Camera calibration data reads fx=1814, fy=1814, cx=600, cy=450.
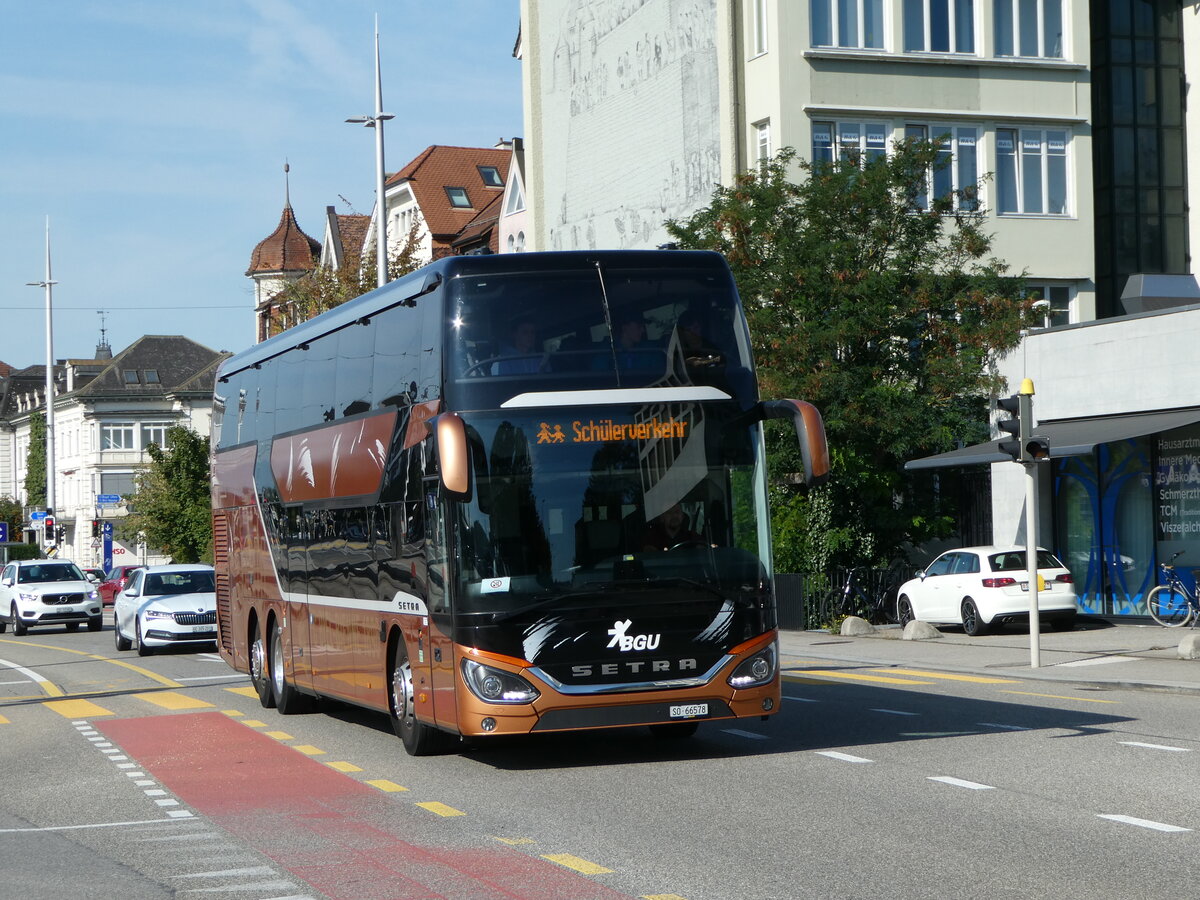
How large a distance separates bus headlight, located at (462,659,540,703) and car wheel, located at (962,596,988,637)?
1712 centimetres

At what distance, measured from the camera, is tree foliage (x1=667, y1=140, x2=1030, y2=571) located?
31.5 metres

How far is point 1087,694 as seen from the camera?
1867 centimetres

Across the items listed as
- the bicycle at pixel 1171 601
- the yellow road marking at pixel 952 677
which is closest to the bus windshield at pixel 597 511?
the yellow road marking at pixel 952 677

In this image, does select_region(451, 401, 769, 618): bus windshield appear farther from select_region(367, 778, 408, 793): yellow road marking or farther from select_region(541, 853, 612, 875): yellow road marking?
select_region(541, 853, 612, 875): yellow road marking

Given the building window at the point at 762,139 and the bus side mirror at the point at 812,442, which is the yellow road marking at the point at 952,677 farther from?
the building window at the point at 762,139

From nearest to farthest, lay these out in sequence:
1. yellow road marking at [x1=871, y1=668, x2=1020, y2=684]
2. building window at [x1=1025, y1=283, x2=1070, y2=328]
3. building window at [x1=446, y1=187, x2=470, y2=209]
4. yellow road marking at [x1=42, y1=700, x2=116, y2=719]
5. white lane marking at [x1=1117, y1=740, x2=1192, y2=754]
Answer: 1. white lane marking at [x1=1117, y1=740, x2=1192, y2=754]
2. yellow road marking at [x1=42, y1=700, x2=116, y2=719]
3. yellow road marking at [x1=871, y1=668, x2=1020, y2=684]
4. building window at [x1=1025, y1=283, x2=1070, y2=328]
5. building window at [x1=446, y1=187, x2=470, y2=209]

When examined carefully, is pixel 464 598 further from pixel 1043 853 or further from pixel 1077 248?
pixel 1077 248

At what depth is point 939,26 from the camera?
41.4 m

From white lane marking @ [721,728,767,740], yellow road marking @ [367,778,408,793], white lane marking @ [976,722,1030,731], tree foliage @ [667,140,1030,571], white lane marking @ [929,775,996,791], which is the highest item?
tree foliage @ [667,140,1030,571]

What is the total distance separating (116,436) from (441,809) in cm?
11377

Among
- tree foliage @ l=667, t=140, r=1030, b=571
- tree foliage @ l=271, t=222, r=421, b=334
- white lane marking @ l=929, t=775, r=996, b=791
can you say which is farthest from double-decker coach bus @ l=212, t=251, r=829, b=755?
tree foliage @ l=271, t=222, r=421, b=334

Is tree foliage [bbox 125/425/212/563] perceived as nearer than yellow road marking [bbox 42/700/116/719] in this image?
No

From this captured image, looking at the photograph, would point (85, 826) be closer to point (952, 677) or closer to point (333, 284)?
point (952, 677)

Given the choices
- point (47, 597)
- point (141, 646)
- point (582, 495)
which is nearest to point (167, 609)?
point (141, 646)
